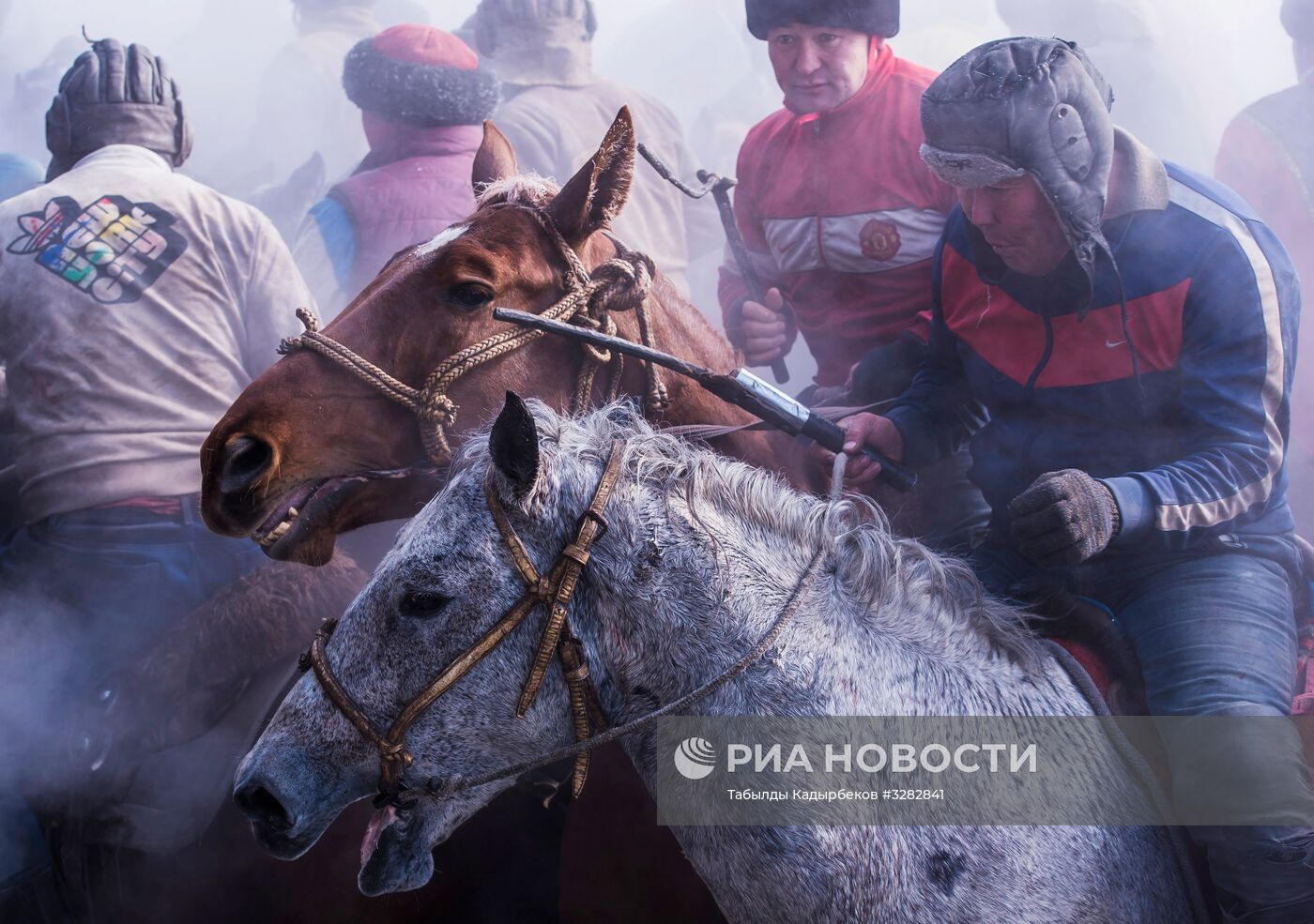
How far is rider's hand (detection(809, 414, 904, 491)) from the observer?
2.25m

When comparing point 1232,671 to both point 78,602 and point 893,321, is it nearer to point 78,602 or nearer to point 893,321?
point 893,321

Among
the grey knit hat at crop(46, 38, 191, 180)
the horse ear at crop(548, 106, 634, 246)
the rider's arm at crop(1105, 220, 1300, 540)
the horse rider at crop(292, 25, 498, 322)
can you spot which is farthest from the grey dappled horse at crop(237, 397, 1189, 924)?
the horse rider at crop(292, 25, 498, 322)

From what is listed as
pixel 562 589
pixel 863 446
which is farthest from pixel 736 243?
pixel 562 589

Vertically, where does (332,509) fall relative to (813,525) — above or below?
below

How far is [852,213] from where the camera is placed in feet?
10.1

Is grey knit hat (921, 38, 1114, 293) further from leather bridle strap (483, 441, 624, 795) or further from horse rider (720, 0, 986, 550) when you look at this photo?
leather bridle strap (483, 441, 624, 795)

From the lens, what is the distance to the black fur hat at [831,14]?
117 inches

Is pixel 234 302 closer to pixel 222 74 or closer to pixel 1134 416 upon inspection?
pixel 1134 416

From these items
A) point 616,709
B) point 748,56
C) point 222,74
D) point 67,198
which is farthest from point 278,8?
point 616,709

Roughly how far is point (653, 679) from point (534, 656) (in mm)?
196

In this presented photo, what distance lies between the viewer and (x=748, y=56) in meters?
12.3

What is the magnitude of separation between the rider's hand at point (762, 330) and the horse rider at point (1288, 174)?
9.28 feet

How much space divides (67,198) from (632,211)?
2.91m

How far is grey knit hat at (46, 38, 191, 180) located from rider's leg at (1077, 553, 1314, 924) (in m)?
3.61
